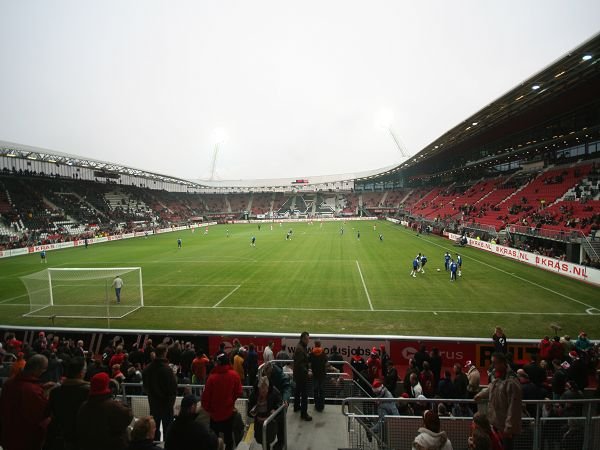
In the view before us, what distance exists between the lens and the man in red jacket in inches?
198

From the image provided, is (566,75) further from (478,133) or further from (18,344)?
(18,344)

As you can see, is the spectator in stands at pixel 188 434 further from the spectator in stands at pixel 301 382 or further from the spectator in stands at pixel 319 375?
the spectator in stands at pixel 319 375

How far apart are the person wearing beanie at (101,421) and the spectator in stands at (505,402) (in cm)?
479

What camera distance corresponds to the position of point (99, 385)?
13.0 feet

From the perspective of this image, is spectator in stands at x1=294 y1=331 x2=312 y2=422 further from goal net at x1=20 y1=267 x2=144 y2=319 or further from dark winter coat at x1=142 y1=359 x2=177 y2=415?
goal net at x1=20 y1=267 x2=144 y2=319

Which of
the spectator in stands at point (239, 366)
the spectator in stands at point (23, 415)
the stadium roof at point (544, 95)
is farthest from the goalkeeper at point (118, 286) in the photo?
the stadium roof at point (544, 95)

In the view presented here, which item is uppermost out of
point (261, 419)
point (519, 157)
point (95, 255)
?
point (519, 157)

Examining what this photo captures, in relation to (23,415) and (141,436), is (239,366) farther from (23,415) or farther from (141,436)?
(141,436)

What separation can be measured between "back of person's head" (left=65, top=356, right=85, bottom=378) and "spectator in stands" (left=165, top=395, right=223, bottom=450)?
1597 millimetres

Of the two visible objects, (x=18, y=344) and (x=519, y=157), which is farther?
(x=519, y=157)

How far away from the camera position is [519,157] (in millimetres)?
52469

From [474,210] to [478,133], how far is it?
34.4ft

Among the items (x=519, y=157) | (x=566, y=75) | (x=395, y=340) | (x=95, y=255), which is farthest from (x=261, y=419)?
(x=519, y=157)

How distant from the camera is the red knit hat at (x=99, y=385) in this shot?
3.92m
